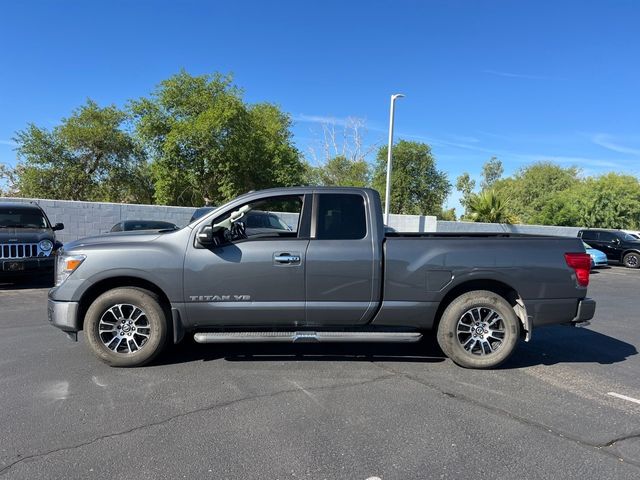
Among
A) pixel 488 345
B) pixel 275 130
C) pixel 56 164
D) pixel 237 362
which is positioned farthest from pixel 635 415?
pixel 275 130

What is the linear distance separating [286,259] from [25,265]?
7633 millimetres

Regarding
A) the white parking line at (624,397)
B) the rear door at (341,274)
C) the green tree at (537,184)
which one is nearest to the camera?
the white parking line at (624,397)

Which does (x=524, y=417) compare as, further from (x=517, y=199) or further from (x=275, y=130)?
(x=517, y=199)

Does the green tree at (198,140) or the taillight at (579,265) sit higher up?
the green tree at (198,140)

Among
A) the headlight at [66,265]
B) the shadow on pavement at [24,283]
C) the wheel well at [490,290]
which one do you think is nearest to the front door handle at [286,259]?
the wheel well at [490,290]

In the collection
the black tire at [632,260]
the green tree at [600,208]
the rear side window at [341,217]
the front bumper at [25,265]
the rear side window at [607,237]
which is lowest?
the black tire at [632,260]

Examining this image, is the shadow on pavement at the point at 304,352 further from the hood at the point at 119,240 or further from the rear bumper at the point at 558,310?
the hood at the point at 119,240

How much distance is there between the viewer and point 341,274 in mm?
4992

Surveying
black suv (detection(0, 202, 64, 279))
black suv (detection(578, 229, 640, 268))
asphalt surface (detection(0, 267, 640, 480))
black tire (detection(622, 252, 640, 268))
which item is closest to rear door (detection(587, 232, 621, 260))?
black suv (detection(578, 229, 640, 268))

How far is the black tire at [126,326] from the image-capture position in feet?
16.2

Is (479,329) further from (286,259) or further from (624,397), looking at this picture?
(286,259)

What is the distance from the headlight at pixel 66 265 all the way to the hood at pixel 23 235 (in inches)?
230

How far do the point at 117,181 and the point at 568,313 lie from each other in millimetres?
29480

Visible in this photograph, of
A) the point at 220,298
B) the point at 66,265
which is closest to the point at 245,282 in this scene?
the point at 220,298
